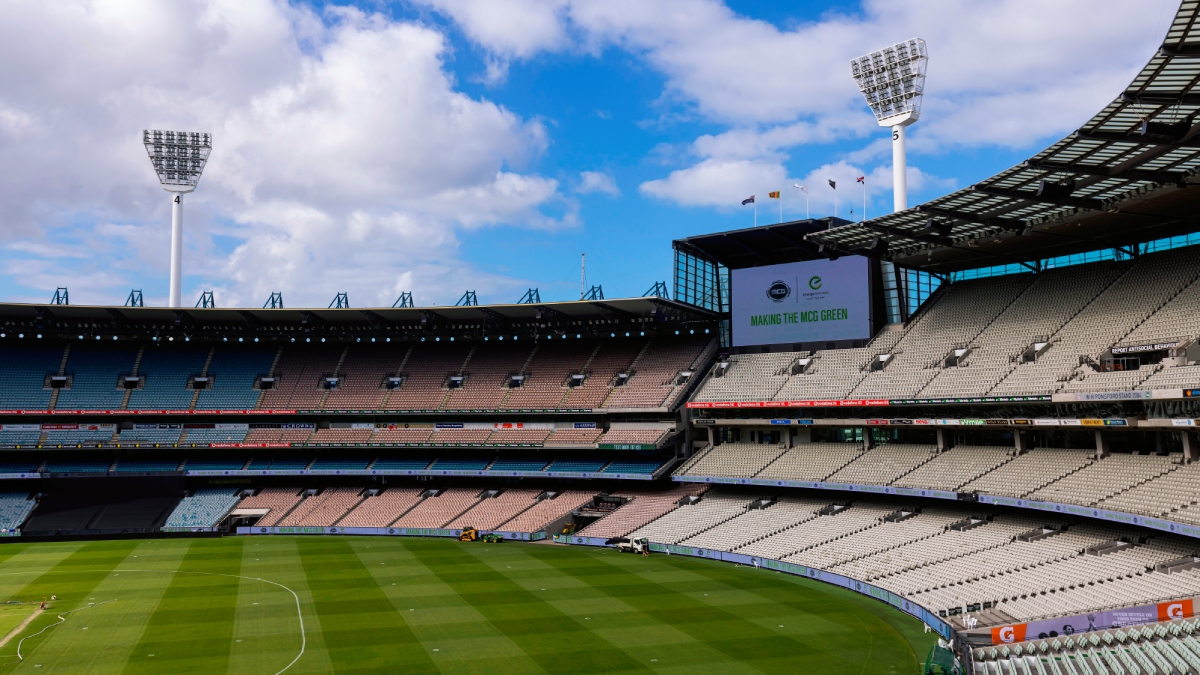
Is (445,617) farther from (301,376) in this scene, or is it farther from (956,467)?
(301,376)

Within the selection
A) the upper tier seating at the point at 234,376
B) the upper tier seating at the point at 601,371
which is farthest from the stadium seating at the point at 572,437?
the upper tier seating at the point at 234,376

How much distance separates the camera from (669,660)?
28672 millimetres

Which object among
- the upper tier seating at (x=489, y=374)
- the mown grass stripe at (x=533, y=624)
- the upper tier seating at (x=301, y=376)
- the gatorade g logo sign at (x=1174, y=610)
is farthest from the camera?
the upper tier seating at (x=301, y=376)

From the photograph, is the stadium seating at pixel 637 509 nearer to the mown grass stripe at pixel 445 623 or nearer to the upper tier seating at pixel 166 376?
the mown grass stripe at pixel 445 623

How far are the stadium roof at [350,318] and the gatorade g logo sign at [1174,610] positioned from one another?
38192 mm

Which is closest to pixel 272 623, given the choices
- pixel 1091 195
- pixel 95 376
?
pixel 1091 195

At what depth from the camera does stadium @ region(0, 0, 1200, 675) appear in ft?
101

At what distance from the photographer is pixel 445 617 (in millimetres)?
35250

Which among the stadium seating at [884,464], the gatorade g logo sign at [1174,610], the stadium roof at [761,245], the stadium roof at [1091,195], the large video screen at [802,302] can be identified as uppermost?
the stadium roof at [761,245]

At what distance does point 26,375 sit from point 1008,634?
74.6 meters

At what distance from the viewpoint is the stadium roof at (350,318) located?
64812mm

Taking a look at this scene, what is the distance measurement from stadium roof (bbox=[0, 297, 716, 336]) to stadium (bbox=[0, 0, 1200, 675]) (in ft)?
1.43

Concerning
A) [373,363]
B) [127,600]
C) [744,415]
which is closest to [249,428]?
[373,363]

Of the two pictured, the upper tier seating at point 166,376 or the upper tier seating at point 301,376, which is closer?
the upper tier seating at point 166,376
